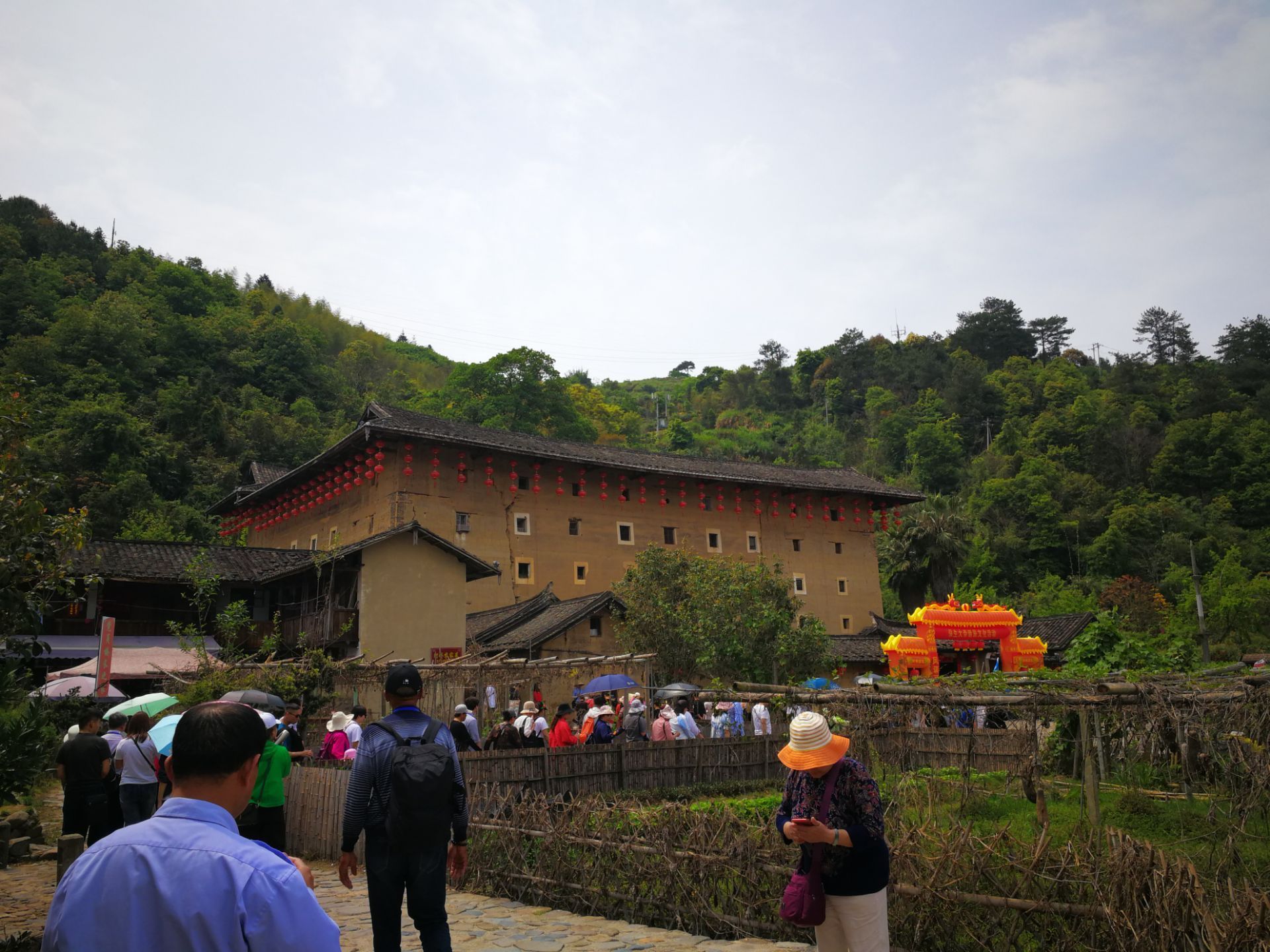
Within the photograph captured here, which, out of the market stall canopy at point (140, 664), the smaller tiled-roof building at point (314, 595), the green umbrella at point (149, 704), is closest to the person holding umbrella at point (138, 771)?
the green umbrella at point (149, 704)

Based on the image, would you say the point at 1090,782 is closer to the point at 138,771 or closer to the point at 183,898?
the point at 138,771

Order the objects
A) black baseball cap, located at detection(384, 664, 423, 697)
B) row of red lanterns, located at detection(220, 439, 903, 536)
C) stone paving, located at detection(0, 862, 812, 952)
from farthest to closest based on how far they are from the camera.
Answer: row of red lanterns, located at detection(220, 439, 903, 536)
stone paving, located at detection(0, 862, 812, 952)
black baseball cap, located at detection(384, 664, 423, 697)

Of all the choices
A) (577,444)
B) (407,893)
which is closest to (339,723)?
(407,893)

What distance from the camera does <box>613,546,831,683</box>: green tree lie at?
25.1m

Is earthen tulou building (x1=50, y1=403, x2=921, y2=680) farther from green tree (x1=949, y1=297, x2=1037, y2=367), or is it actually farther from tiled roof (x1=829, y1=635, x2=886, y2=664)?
green tree (x1=949, y1=297, x2=1037, y2=367)

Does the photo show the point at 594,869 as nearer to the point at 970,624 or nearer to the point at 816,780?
the point at 816,780

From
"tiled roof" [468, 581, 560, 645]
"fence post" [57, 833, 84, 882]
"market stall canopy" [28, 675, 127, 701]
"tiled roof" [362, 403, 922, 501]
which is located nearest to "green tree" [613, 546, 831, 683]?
"tiled roof" [468, 581, 560, 645]

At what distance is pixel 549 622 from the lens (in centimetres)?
2656

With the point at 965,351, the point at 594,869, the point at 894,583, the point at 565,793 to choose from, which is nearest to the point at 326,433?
the point at 894,583

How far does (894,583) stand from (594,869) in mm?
40410

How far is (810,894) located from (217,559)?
24.4m

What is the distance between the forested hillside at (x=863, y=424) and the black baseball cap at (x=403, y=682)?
81.1 ft

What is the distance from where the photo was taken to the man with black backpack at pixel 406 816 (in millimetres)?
4812

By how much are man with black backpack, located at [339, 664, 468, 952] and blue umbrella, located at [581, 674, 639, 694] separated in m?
14.1
